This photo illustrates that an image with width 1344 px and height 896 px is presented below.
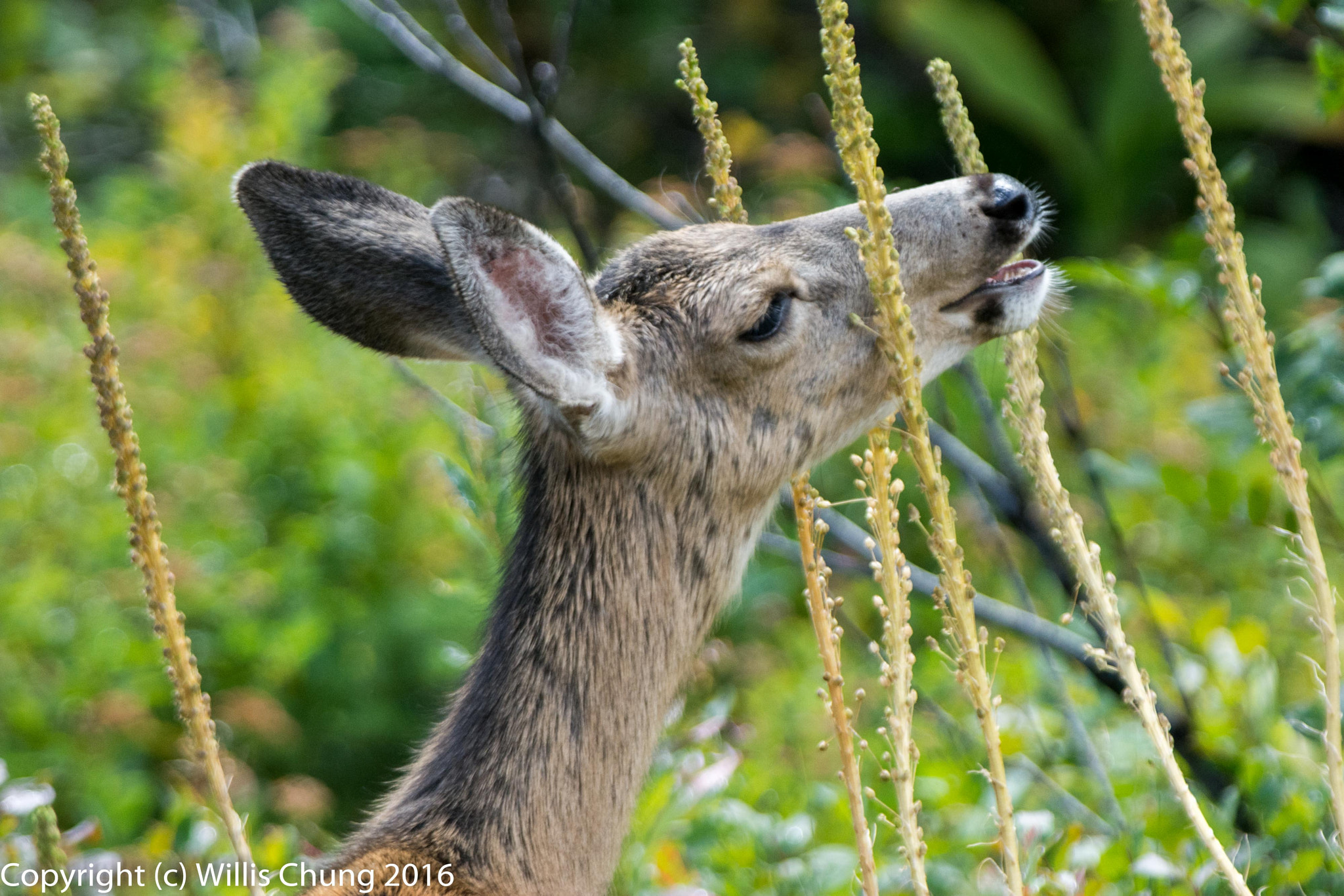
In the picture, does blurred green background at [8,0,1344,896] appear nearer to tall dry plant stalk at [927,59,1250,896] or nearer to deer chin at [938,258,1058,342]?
deer chin at [938,258,1058,342]

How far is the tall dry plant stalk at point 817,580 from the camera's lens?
1961 mm

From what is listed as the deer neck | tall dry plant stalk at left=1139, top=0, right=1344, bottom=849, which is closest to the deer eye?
the deer neck

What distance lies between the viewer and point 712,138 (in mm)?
2332

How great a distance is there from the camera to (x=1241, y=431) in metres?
3.22

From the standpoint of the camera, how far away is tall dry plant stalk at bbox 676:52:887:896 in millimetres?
1961

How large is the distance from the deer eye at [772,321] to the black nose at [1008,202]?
1.40 ft

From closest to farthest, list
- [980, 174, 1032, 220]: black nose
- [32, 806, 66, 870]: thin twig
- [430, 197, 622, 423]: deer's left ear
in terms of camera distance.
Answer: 1. [32, 806, 66, 870]: thin twig
2. [430, 197, 622, 423]: deer's left ear
3. [980, 174, 1032, 220]: black nose

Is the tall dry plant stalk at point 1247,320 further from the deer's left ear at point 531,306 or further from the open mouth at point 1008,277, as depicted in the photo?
the deer's left ear at point 531,306

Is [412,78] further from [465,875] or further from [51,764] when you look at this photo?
[465,875]

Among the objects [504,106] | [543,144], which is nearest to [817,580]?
[543,144]

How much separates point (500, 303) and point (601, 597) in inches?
25.7

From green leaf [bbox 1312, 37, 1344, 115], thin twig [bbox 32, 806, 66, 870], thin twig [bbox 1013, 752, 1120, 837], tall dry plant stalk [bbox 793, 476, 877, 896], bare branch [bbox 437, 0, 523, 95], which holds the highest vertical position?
bare branch [bbox 437, 0, 523, 95]

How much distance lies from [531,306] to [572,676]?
0.70 meters

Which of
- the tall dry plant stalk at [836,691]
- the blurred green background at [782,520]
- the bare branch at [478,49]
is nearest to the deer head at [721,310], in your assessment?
the blurred green background at [782,520]
